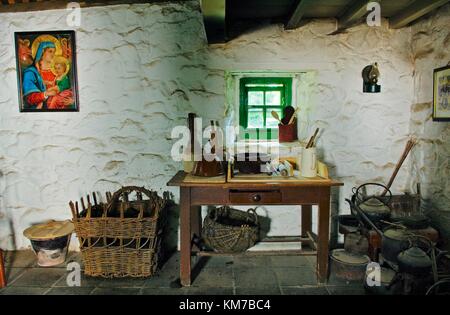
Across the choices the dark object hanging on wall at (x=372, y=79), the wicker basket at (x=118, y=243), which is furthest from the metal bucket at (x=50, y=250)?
the dark object hanging on wall at (x=372, y=79)

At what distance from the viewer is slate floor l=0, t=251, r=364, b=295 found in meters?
2.78

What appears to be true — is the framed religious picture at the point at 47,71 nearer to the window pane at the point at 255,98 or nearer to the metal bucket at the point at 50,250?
the metal bucket at the point at 50,250

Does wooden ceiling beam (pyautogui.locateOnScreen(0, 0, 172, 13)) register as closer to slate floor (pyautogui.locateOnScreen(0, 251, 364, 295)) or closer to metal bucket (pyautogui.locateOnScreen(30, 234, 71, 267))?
metal bucket (pyautogui.locateOnScreen(30, 234, 71, 267))

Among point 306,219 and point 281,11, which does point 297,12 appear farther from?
point 306,219

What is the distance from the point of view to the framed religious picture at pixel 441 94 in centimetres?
298

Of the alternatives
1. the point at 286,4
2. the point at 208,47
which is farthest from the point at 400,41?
the point at 208,47

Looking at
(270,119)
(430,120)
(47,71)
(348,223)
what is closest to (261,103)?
(270,119)

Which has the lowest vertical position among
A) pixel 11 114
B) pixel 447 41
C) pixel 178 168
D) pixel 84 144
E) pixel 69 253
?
pixel 69 253

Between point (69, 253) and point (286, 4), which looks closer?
point (286, 4)

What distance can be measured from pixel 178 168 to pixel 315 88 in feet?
5.34

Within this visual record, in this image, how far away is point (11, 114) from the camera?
349 centimetres

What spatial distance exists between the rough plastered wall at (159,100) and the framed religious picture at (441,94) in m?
0.36

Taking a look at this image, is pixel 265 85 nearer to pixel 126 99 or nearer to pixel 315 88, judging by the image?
pixel 315 88

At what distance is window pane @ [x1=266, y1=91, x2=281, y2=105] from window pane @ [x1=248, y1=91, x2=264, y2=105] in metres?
0.07
